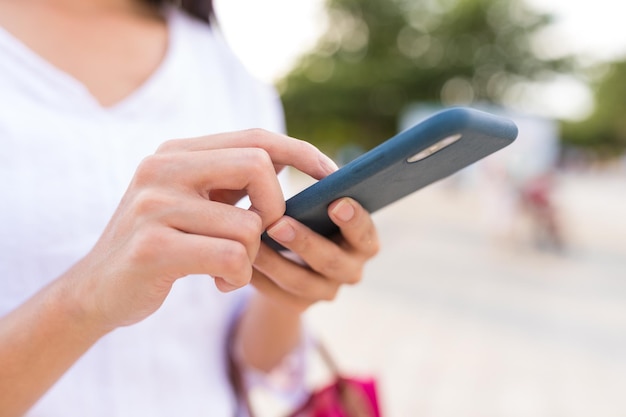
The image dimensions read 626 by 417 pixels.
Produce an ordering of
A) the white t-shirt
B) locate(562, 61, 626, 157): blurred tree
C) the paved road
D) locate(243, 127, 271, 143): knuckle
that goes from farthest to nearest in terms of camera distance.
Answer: locate(562, 61, 626, 157): blurred tree → the paved road → the white t-shirt → locate(243, 127, 271, 143): knuckle

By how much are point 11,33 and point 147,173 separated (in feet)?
1.33

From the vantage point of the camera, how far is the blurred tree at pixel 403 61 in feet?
72.7

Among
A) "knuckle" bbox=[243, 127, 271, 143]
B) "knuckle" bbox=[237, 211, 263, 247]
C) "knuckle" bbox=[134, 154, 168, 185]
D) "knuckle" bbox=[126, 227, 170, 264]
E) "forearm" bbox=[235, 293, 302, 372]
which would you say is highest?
"forearm" bbox=[235, 293, 302, 372]

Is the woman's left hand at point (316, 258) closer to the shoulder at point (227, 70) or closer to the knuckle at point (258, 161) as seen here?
the knuckle at point (258, 161)

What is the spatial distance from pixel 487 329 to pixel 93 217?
357 centimetres

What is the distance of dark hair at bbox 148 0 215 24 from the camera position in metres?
1.01

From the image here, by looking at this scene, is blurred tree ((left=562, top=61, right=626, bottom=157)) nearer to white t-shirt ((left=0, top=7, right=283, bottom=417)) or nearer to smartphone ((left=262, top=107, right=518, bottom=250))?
Answer: white t-shirt ((left=0, top=7, right=283, bottom=417))

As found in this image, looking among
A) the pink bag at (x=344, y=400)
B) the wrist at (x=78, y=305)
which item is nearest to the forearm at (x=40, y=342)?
the wrist at (x=78, y=305)

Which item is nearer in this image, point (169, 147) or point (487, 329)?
point (169, 147)

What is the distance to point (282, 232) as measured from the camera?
0.58 metres

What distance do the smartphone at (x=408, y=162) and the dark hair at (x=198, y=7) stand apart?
0.53 metres

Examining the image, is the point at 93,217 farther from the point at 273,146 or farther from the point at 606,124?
the point at 606,124

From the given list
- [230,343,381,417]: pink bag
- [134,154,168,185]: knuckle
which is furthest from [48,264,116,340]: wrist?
[230,343,381,417]: pink bag

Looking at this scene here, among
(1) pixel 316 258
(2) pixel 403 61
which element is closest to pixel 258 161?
(1) pixel 316 258
